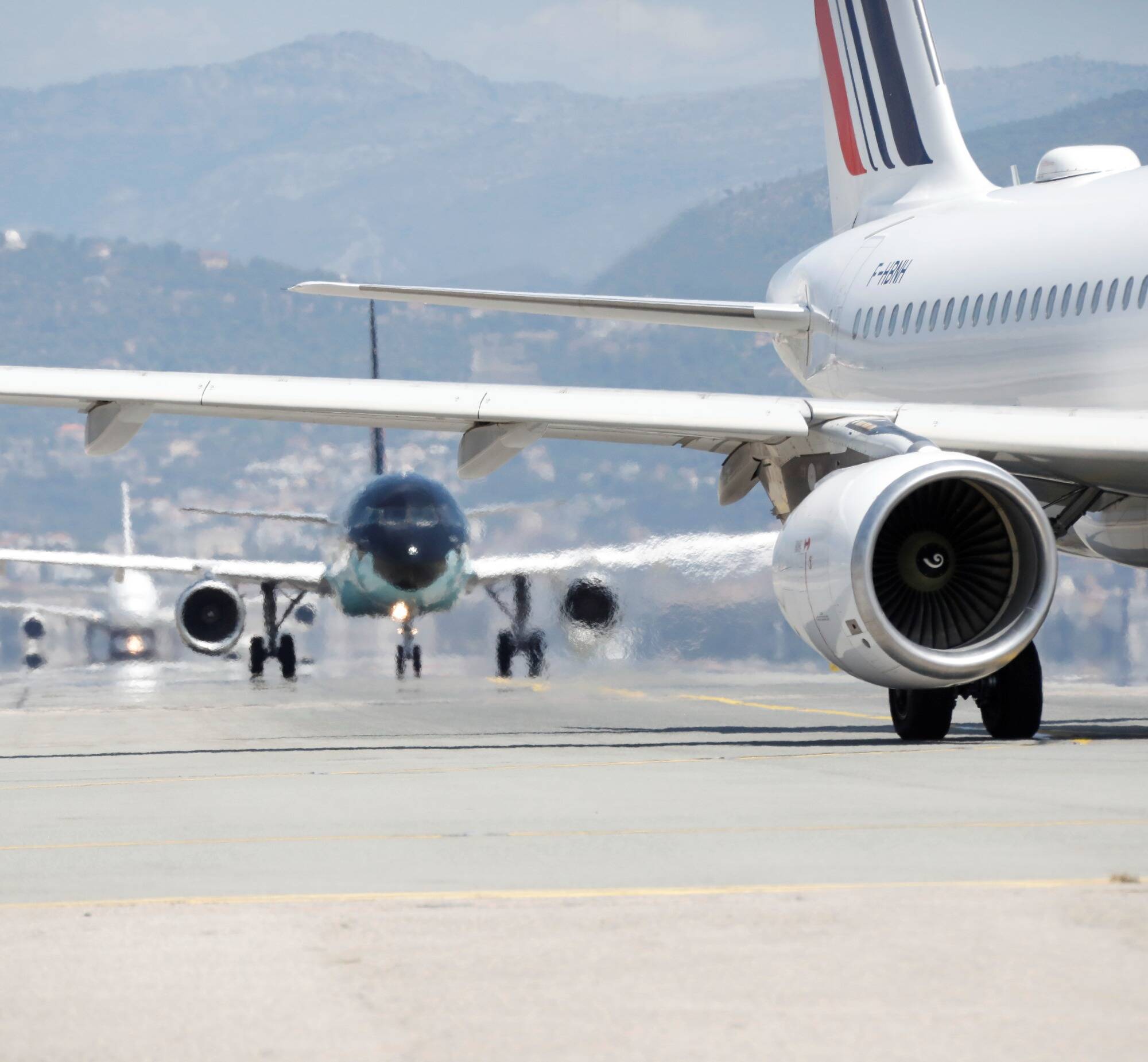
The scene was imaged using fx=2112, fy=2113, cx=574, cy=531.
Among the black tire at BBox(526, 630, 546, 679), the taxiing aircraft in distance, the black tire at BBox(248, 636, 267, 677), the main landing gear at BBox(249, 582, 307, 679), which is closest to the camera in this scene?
the taxiing aircraft in distance

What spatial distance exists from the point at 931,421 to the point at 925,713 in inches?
68.1

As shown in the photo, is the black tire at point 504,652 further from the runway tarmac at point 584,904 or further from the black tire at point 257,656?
the runway tarmac at point 584,904

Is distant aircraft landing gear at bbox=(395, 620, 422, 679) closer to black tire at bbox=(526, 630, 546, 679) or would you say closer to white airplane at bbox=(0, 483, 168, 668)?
black tire at bbox=(526, 630, 546, 679)

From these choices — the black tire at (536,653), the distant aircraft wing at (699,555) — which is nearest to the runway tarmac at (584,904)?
the distant aircraft wing at (699,555)

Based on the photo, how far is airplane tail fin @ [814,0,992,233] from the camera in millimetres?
18484

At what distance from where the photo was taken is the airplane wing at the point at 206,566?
114 ft

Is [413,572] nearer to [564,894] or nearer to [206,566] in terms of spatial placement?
[206,566]

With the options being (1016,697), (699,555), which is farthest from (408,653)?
(1016,697)

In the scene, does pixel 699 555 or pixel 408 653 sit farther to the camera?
pixel 408 653

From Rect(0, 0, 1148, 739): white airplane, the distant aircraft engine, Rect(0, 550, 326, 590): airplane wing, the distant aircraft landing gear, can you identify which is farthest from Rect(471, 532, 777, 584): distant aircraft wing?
Rect(0, 550, 326, 590): airplane wing

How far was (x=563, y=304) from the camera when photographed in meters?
15.3

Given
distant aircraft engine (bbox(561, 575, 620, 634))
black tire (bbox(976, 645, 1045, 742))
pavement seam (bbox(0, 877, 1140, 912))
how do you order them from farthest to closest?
1. distant aircraft engine (bbox(561, 575, 620, 634))
2. black tire (bbox(976, 645, 1045, 742))
3. pavement seam (bbox(0, 877, 1140, 912))

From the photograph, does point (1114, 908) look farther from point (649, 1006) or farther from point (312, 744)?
point (312, 744)

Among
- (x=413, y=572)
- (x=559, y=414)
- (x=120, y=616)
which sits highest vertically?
(x=559, y=414)
